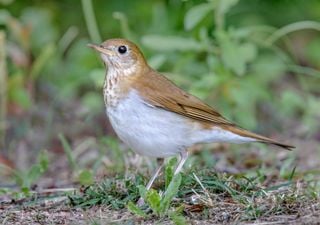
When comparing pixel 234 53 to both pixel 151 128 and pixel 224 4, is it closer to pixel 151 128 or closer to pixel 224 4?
pixel 224 4

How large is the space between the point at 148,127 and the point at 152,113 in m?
0.14

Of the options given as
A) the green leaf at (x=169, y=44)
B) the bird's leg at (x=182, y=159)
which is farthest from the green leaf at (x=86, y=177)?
the green leaf at (x=169, y=44)

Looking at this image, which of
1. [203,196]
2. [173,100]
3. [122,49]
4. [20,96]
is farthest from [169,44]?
[203,196]

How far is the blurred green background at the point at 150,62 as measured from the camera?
8.74 m

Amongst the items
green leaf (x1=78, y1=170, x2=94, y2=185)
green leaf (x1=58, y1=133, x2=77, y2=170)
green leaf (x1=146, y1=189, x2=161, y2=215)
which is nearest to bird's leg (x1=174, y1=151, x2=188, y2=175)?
green leaf (x1=78, y1=170, x2=94, y2=185)

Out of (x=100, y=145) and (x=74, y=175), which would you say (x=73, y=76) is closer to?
(x=100, y=145)

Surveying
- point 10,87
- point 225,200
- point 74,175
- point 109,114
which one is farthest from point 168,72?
point 225,200

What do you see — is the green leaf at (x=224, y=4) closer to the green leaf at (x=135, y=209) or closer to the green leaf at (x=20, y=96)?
the green leaf at (x=20, y=96)

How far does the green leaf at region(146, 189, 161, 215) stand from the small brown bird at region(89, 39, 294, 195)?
0.74 meters

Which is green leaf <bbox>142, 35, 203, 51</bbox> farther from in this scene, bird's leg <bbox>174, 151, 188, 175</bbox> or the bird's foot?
the bird's foot

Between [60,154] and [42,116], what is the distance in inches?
44.7

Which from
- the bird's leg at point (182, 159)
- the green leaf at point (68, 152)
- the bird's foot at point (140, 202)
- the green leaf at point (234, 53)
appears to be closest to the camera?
the bird's foot at point (140, 202)

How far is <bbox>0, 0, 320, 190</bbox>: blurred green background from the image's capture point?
8742 millimetres

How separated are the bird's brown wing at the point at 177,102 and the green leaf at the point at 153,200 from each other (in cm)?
119
